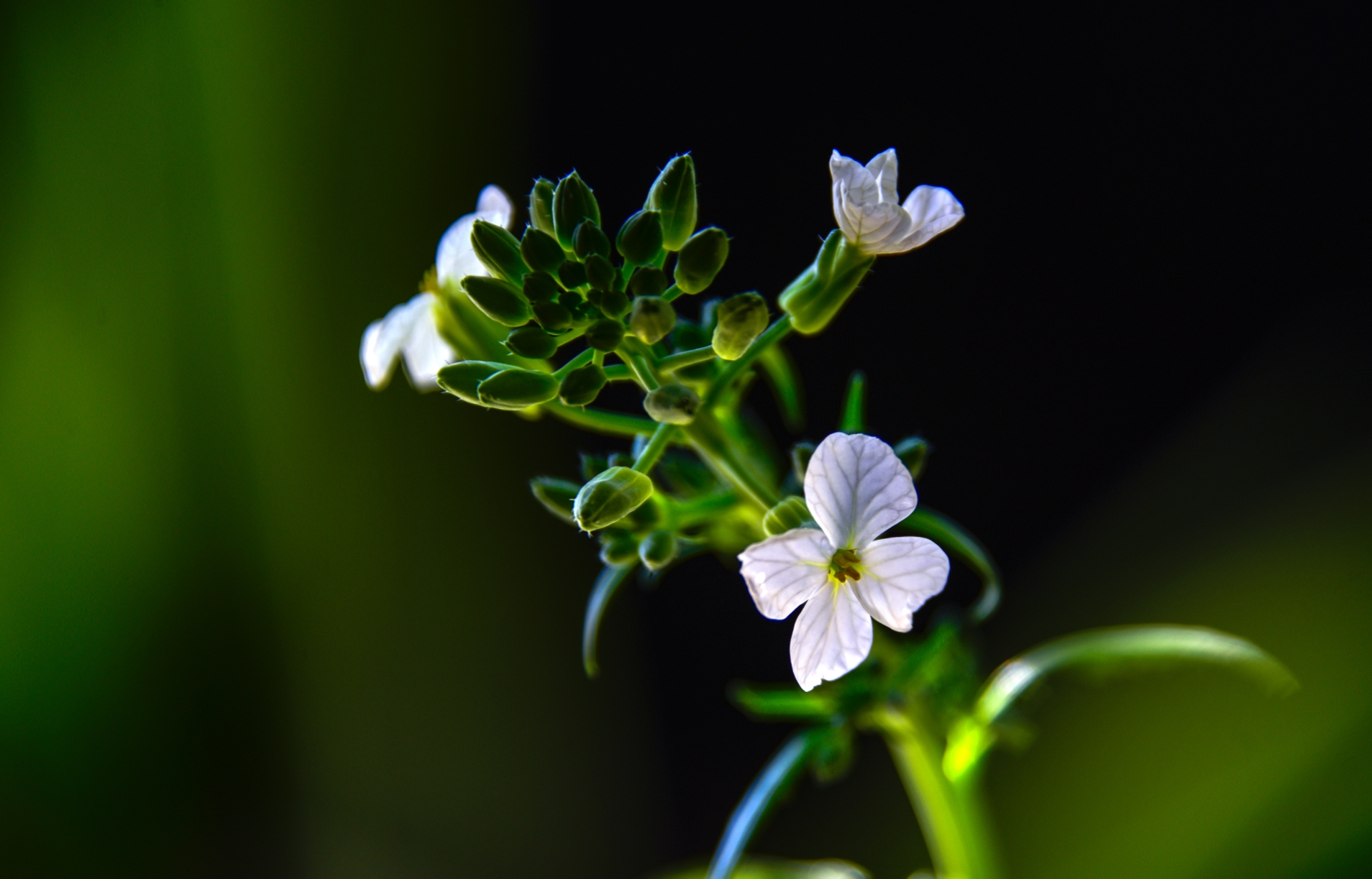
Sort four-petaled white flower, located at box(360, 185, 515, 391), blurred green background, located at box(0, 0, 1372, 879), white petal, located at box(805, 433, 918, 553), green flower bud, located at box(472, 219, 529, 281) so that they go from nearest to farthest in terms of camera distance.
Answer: white petal, located at box(805, 433, 918, 553) → green flower bud, located at box(472, 219, 529, 281) → four-petaled white flower, located at box(360, 185, 515, 391) → blurred green background, located at box(0, 0, 1372, 879)

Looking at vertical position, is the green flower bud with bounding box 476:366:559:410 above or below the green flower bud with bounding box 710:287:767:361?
below

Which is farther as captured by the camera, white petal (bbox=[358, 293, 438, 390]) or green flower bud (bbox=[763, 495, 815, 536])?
white petal (bbox=[358, 293, 438, 390])

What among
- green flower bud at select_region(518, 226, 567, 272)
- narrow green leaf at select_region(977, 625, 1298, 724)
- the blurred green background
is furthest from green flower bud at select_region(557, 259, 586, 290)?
the blurred green background

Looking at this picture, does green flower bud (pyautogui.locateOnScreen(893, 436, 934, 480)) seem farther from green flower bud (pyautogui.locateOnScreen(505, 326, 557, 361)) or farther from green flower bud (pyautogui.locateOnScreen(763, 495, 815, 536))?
green flower bud (pyautogui.locateOnScreen(505, 326, 557, 361))

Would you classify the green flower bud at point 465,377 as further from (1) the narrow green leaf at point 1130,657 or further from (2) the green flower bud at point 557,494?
(1) the narrow green leaf at point 1130,657

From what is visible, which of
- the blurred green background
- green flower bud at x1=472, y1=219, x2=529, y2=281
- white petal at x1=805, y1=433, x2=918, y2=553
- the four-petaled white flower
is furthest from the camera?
the blurred green background

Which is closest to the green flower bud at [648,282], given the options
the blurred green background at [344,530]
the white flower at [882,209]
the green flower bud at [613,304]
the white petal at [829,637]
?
the green flower bud at [613,304]
